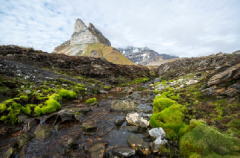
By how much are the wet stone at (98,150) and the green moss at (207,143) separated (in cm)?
442

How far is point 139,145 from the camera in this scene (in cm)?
618

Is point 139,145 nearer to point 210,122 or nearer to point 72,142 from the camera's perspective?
point 72,142

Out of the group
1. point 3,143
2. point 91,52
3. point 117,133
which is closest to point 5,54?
point 3,143

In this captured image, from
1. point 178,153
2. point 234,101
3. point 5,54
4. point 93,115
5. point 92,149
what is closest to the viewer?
A: point 178,153

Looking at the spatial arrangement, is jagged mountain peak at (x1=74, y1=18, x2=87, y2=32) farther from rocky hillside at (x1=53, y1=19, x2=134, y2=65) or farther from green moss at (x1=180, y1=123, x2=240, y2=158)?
green moss at (x1=180, y1=123, x2=240, y2=158)

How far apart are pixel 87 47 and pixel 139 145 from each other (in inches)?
6464

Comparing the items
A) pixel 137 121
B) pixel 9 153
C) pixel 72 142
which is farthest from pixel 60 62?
pixel 137 121

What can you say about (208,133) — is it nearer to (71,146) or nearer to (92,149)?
(92,149)

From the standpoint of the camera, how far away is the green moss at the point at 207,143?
179 inches

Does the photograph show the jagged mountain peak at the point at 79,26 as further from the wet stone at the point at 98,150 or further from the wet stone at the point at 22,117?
the wet stone at the point at 98,150

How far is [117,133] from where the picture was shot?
7.94 m

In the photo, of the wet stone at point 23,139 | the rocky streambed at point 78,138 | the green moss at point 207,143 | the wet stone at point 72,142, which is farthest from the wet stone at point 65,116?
the green moss at point 207,143

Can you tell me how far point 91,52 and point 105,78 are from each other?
11625cm

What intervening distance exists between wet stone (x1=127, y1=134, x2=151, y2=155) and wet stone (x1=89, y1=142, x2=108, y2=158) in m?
1.70
